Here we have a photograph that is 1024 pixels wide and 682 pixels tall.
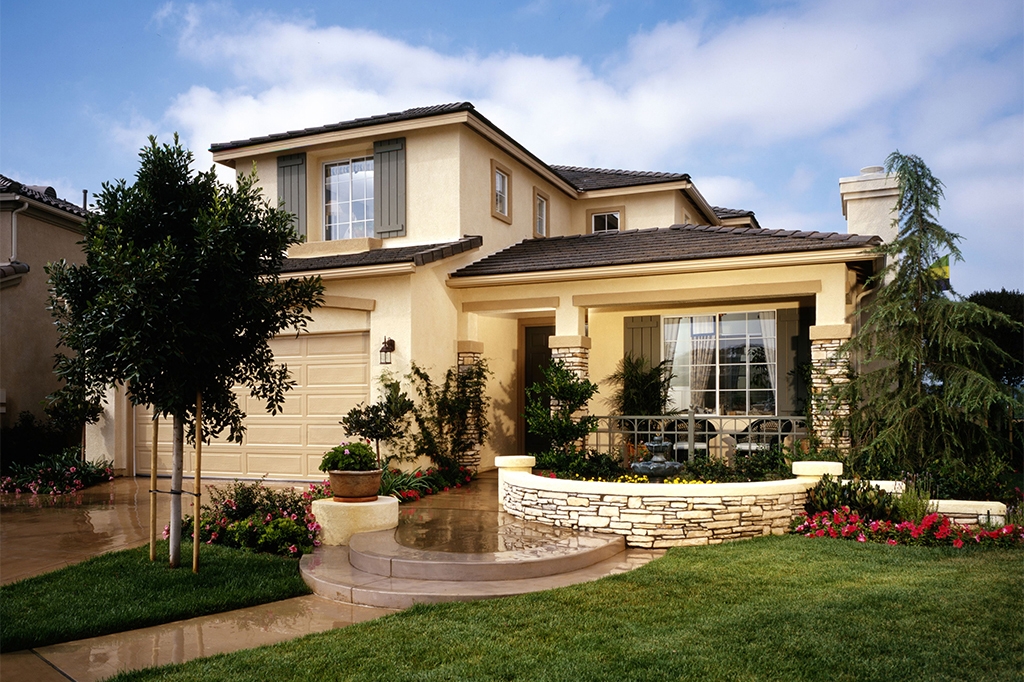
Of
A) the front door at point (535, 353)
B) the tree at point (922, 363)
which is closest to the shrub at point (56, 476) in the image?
the front door at point (535, 353)

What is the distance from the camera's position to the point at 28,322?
53.5 ft

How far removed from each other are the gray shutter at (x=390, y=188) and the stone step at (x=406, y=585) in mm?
8019

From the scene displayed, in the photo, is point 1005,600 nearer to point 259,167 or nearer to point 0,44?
point 0,44

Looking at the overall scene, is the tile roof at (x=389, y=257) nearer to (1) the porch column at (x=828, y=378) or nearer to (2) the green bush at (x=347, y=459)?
(2) the green bush at (x=347, y=459)

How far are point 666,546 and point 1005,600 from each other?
3.57m

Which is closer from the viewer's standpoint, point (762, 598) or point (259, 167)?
point (762, 598)

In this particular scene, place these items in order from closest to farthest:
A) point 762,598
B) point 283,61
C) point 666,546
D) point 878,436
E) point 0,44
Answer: point 762,598 < point 0,44 < point 666,546 < point 878,436 < point 283,61

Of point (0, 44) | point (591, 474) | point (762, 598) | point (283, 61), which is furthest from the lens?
point (283, 61)

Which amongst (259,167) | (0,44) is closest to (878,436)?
(0,44)

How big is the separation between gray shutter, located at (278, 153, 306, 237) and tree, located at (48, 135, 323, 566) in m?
7.76

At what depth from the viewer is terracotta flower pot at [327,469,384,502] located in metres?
8.98

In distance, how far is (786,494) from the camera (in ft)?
30.6

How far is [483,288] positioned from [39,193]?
1117 centimetres

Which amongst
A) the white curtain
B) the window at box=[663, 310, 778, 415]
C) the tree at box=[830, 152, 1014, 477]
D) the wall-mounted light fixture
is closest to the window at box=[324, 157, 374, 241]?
the wall-mounted light fixture
